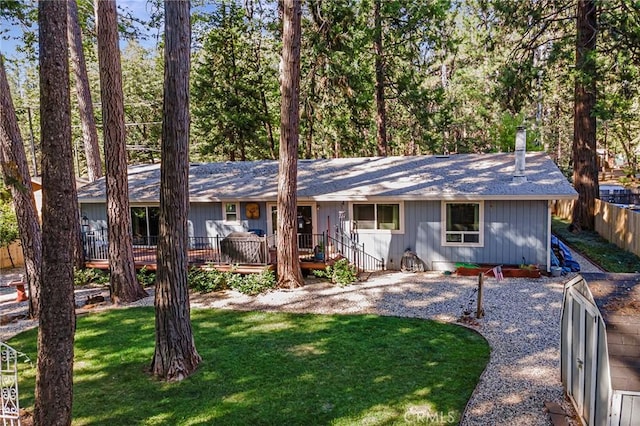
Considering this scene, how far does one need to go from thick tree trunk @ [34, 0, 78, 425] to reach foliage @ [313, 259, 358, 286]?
309 inches

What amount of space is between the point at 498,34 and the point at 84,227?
18037mm

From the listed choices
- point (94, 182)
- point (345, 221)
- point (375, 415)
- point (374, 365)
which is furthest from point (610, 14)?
point (94, 182)

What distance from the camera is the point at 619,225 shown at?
1502 centimetres

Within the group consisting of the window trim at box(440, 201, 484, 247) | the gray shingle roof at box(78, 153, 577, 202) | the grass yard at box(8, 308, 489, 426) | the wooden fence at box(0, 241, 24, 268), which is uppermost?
the gray shingle roof at box(78, 153, 577, 202)

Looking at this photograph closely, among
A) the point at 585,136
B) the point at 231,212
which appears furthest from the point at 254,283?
the point at 585,136

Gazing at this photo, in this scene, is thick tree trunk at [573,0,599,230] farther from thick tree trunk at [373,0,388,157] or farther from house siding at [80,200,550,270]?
thick tree trunk at [373,0,388,157]

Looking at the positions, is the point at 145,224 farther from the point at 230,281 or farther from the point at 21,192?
the point at 21,192

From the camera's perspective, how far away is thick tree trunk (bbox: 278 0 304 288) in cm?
1045

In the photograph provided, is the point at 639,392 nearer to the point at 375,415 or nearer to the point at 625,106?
the point at 375,415

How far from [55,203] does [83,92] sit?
529 inches

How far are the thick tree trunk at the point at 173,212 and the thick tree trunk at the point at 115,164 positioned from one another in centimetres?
477

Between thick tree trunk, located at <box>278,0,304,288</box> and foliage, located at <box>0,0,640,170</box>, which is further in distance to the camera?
foliage, located at <box>0,0,640,170</box>

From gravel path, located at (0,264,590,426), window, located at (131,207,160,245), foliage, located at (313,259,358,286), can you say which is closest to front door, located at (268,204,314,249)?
foliage, located at (313,259,358,286)

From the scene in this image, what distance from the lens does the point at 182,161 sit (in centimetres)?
677
